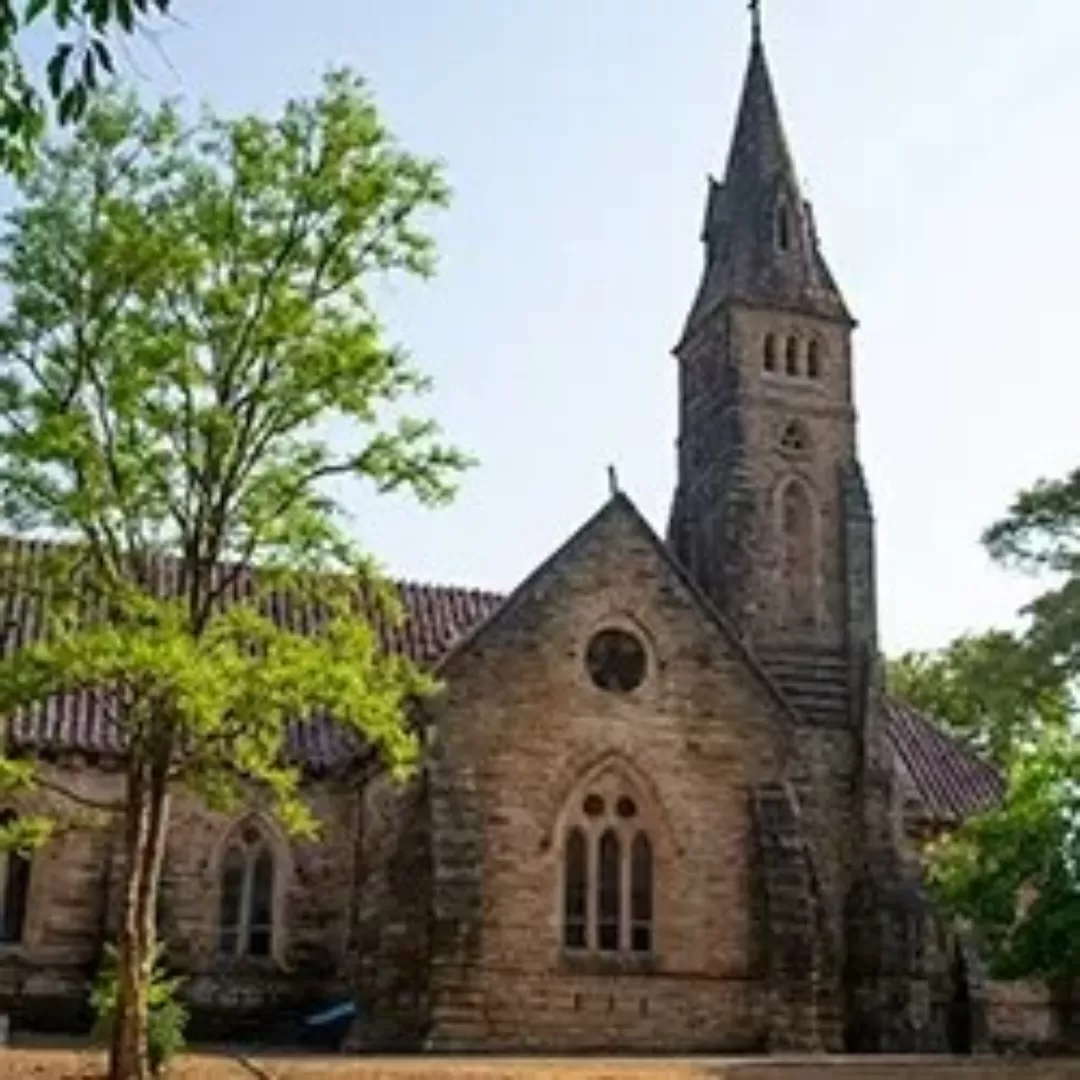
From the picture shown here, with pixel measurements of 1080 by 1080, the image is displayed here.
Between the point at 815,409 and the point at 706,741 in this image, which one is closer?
the point at 706,741

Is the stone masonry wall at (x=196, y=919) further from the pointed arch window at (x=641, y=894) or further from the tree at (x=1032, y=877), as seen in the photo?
the tree at (x=1032, y=877)

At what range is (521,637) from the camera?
95.0 feet

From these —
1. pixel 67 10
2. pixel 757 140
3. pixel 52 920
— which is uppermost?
pixel 757 140

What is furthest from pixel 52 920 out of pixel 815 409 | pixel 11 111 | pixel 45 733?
pixel 11 111

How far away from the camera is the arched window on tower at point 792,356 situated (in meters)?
36.4

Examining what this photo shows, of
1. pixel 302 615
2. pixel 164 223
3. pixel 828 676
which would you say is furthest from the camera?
pixel 828 676

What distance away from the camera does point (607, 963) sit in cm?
2773

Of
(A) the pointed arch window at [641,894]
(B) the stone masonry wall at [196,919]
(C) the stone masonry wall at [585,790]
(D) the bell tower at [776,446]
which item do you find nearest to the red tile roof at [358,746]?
(B) the stone masonry wall at [196,919]

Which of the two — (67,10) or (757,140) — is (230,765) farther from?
(757,140)

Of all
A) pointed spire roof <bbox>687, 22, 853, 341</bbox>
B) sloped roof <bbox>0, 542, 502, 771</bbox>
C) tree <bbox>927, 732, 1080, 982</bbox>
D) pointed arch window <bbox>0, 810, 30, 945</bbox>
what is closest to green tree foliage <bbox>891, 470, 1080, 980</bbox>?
tree <bbox>927, 732, 1080, 982</bbox>

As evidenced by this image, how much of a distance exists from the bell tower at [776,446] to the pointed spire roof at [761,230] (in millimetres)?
42

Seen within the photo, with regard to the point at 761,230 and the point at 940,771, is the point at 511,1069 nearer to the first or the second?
the point at 940,771

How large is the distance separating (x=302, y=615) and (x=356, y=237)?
13.3 meters

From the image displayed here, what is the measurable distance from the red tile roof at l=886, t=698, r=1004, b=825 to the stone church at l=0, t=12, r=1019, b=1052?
3.08 ft
